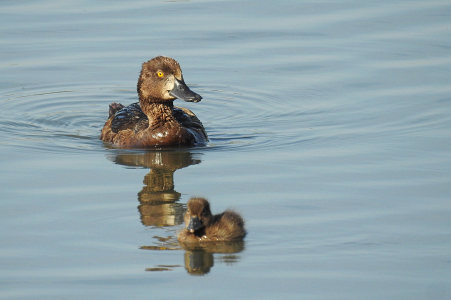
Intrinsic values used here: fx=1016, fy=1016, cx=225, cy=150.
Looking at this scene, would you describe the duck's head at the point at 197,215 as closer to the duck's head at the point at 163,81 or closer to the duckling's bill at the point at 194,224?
the duckling's bill at the point at 194,224

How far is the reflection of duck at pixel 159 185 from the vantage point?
9.48 m

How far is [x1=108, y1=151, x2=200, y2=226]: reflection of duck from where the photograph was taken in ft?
31.1

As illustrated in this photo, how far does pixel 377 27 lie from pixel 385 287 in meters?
10.3

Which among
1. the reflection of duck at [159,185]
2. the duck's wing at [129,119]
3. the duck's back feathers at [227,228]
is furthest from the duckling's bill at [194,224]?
the duck's wing at [129,119]

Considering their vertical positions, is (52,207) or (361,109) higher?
(361,109)

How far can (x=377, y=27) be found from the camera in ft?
57.2

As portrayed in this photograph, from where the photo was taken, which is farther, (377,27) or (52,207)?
(377,27)

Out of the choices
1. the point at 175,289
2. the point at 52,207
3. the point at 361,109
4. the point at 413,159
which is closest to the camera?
the point at 175,289

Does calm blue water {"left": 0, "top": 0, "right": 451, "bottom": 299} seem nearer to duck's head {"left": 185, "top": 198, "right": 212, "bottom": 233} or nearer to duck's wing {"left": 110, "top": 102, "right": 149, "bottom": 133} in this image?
duck's head {"left": 185, "top": 198, "right": 212, "bottom": 233}

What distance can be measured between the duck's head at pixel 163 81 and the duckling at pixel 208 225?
12.7 ft

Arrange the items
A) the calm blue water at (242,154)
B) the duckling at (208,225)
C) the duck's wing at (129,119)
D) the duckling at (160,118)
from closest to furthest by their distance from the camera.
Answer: the calm blue water at (242,154) < the duckling at (208,225) < the duckling at (160,118) < the duck's wing at (129,119)

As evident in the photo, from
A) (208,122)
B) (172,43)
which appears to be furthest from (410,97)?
(172,43)

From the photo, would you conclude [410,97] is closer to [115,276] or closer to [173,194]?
[173,194]

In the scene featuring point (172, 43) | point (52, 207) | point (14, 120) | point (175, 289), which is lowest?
point (175, 289)
